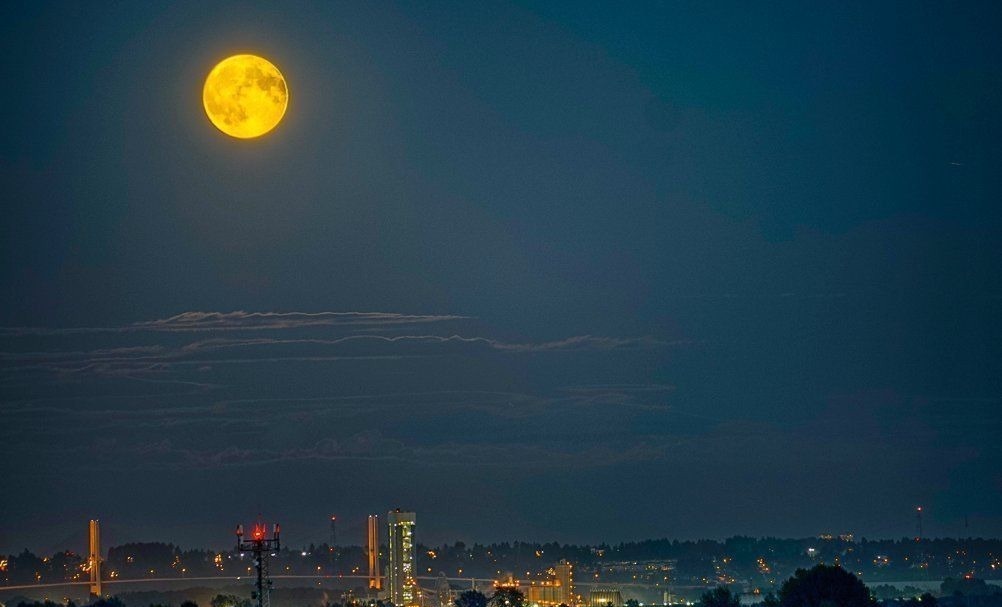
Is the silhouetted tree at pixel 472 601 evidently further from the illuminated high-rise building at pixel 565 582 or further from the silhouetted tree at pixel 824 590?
the illuminated high-rise building at pixel 565 582

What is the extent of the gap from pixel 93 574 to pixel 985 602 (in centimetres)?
11339

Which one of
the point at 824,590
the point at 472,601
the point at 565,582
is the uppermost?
the point at 824,590

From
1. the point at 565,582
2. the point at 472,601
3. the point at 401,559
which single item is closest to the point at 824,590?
the point at 472,601

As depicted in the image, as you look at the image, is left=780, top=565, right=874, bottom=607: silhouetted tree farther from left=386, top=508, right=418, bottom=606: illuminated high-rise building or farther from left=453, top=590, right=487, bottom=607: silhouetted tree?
left=386, top=508, right=418, bottom=606: illuminated high-rise building

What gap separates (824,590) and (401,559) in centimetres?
5728

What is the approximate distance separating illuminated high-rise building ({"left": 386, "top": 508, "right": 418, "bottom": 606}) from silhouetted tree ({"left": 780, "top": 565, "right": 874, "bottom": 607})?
1947 inches

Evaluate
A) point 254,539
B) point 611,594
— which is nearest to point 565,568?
point 611,594

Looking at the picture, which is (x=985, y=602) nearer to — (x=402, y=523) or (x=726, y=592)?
(x=726, y=592)

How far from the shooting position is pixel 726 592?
140625mm

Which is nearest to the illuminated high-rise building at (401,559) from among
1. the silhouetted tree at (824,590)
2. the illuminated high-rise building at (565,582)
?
the illuminated high-rise building at (565,582)

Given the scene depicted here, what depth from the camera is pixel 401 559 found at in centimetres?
16575

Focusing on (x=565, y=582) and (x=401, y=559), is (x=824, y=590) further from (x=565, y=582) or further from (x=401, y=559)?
(x=565, y=582)

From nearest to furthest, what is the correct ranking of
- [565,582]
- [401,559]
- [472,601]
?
1. [472,601]
2. [401,559]
3. [565,582]

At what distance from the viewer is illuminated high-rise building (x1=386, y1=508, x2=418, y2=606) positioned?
163250 millimetres
